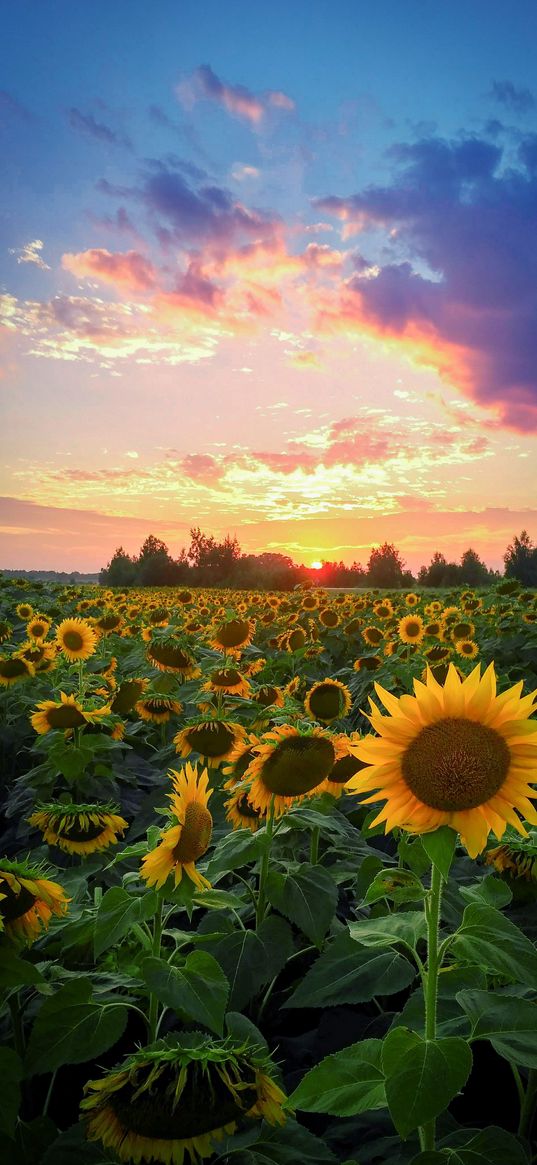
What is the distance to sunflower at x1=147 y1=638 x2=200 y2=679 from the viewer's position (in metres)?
7.25

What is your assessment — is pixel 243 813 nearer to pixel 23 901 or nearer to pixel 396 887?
pixel 396 887

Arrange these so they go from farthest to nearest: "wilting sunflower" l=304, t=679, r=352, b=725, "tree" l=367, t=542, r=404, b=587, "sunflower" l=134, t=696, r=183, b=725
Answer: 1. "tree" l=367, t=542, r=404, b=587
2. "sunflower" l=134, t=696, r=183, b=725
3. "wilting sunflower" l=304, t=679, r=352, b=725

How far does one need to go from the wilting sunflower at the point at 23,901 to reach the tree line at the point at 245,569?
162 feet

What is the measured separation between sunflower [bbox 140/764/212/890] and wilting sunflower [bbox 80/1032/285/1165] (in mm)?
475

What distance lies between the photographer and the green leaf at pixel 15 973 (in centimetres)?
188

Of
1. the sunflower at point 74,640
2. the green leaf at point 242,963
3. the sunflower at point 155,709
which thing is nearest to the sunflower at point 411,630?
the sunflower at point 74,640

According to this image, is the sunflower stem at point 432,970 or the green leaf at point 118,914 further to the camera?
the green leaf at point 118,914

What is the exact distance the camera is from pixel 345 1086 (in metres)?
1.75

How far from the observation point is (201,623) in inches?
474

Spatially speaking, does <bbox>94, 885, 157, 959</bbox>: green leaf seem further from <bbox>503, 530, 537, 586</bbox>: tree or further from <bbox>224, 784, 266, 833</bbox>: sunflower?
<bbox>503, 530, 537, 586</bbox>: tree

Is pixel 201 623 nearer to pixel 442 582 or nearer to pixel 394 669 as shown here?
pixel 394 669

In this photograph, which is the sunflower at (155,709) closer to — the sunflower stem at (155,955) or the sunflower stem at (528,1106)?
the sunflower stem at (155,955)

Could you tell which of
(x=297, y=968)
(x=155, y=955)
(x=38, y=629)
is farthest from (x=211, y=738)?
(x=38, y=629)

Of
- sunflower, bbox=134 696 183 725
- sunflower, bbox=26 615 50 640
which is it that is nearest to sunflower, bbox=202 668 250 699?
sunflower, bbox=134 696 183 725
